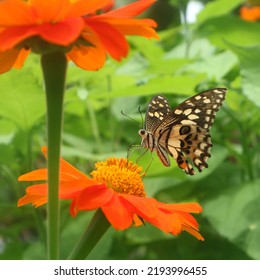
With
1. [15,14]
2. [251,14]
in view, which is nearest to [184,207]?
[15,14]

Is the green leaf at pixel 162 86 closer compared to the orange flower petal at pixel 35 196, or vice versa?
the orange flower petal at pixel 35 196

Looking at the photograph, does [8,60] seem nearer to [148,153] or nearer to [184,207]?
[184,207]

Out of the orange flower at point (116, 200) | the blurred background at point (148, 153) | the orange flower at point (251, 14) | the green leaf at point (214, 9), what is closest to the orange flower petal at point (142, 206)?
the orange flower at point (116, 200)

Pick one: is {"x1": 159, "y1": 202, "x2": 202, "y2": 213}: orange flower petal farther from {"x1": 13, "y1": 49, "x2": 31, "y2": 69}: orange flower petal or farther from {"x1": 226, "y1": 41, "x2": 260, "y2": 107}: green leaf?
{"x1": 226, "y1": 41, "x2": 260, "y2": 107}: green leaf

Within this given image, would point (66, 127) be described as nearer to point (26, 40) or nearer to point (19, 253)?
point (19, 253)

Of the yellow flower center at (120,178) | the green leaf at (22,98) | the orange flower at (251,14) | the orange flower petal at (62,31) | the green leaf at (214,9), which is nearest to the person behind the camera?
the orange flower petal at (62,31)

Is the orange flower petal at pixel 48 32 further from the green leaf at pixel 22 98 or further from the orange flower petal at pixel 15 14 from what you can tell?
the green leaf at pixel 22 98

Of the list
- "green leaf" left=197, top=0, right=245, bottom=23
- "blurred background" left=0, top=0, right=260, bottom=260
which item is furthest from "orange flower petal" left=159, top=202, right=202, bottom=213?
"green leaf" left=197, top=0, right=245, bottom=23

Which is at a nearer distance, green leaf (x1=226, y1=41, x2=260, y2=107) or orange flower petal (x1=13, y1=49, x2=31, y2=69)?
orange flower petal (x1=13, y1=49, x2=31, y2=69)

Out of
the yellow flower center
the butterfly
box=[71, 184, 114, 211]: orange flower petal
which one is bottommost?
the butterfly
